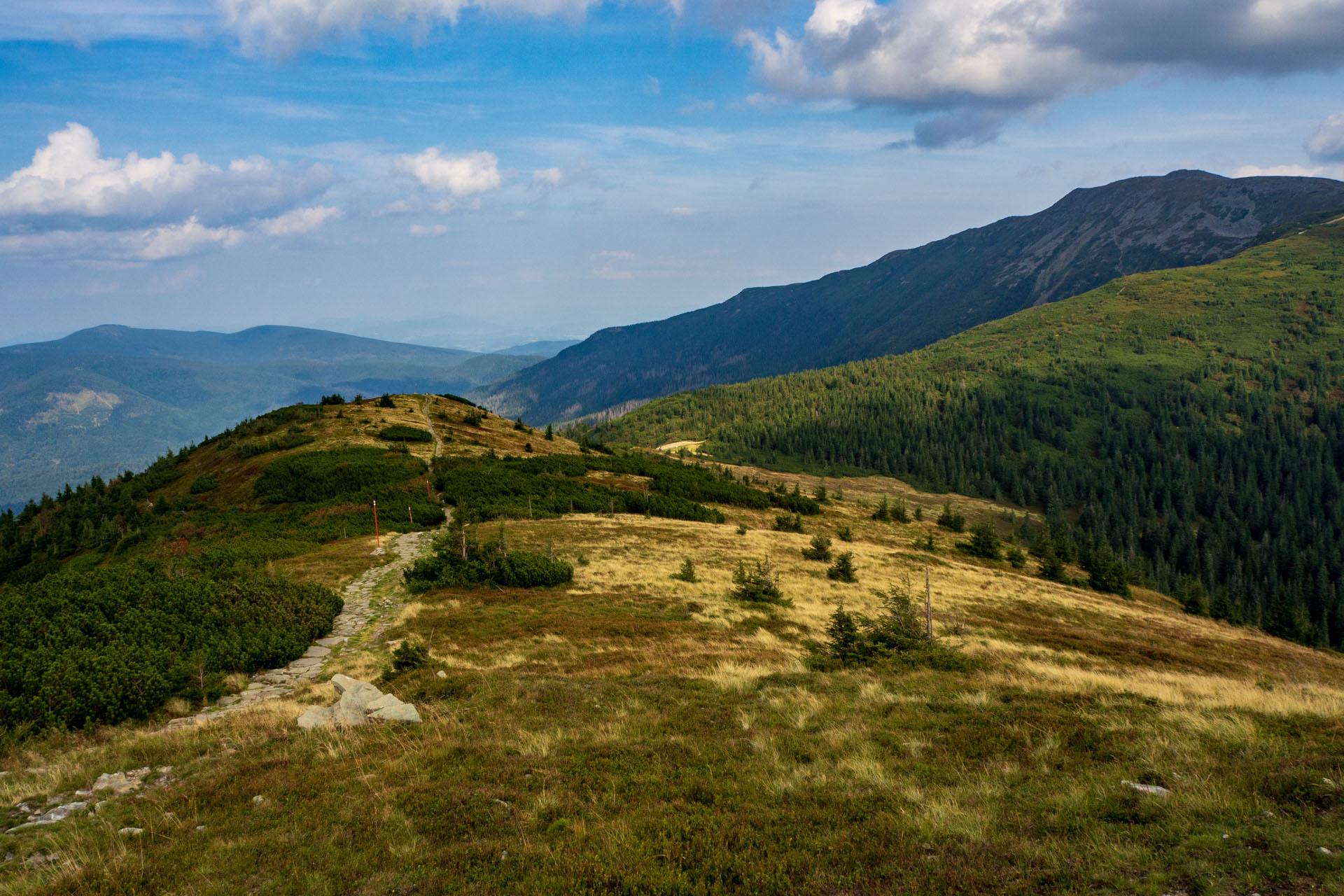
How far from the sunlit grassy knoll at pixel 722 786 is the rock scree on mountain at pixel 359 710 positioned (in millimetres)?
445

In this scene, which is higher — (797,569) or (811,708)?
(811,708)

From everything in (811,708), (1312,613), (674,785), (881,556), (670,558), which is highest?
(674,785)

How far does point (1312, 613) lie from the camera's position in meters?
117

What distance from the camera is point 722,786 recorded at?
9.51 m

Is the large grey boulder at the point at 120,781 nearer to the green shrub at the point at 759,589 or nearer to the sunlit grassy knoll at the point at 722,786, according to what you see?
the sunlit grassy knoll at the point at 722,786

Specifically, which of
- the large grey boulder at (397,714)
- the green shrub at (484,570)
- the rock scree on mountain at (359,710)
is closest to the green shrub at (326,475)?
the green shrub at (484,570)

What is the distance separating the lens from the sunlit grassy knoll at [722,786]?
7.12 m

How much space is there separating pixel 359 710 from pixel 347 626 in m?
10.6

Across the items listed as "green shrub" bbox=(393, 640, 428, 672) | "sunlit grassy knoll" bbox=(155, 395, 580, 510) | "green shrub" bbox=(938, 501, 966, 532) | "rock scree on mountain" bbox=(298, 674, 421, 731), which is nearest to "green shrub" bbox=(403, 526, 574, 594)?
"green shrub" bbox=(393, 640, 428, 672)

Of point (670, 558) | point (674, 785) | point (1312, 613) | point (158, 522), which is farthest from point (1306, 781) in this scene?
point (1312, 613)

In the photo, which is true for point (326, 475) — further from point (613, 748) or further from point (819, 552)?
A: point (613, 748)

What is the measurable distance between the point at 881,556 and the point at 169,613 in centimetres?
4885

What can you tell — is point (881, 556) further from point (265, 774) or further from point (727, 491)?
point (265, 774)

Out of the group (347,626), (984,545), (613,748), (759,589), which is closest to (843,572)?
(759,589)
